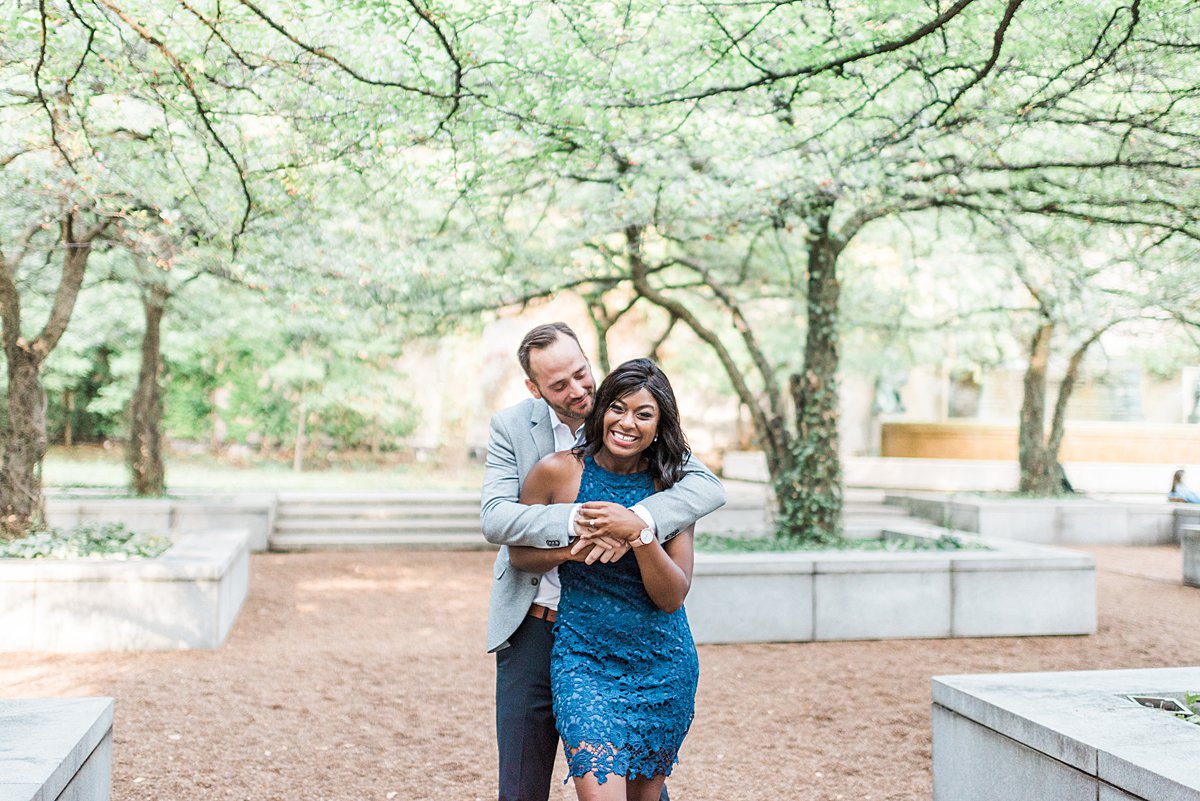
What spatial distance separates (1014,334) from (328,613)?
476 inches

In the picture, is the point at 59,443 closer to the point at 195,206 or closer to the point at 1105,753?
the point at 195,206

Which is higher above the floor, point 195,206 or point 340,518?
point 195,206

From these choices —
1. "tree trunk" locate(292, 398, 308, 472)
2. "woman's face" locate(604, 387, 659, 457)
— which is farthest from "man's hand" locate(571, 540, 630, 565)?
"tree trunk" locate(292, 398, 308, 472)

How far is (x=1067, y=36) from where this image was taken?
5988 mm

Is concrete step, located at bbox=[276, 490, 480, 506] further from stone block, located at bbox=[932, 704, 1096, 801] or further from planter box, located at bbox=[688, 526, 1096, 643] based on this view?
stone block, located at bbox=[932, 704, 1096, 801]

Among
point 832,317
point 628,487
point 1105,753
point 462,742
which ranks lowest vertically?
point 462,742

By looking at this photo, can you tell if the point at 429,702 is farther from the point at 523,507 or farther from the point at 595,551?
the point at 595,551

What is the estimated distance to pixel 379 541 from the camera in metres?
14.8

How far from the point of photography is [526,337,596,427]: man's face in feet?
10.0

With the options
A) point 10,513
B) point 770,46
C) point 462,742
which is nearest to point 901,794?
point 462,742

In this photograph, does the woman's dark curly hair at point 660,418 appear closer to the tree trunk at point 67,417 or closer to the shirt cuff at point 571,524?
the shirt cuff at point 571,524

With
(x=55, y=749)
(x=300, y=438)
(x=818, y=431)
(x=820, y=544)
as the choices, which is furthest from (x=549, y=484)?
(x=300, y=438)

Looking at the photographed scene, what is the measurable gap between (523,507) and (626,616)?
41cm

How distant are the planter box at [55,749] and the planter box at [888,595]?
17.1ft
